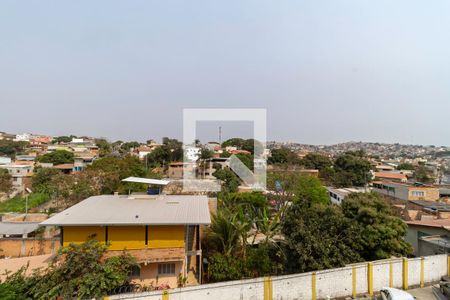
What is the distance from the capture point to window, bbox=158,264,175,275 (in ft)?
26.5

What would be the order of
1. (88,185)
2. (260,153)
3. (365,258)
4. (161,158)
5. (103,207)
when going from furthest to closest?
(260,153) → (161,158) → (88,185) → (365,258) → (103,207)

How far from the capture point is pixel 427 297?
760cm

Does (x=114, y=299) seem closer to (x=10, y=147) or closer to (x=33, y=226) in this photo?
(x=33, y=226)

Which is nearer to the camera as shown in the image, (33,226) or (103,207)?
(103,207)

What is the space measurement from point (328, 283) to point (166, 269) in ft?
17.2

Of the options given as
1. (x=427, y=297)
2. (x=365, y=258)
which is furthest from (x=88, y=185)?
(x=427, y=297)

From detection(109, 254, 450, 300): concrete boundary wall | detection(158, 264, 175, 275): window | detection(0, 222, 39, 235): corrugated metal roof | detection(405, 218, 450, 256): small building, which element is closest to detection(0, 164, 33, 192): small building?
detection(0, 222, 39, 235): corrugated metal roof

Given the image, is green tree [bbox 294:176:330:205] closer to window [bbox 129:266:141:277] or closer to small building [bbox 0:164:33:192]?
window [bbox 129:266:141:277]

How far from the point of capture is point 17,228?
13.5m

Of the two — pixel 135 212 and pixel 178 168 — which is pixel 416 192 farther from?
pixel 178 168

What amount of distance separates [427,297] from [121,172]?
22.9m

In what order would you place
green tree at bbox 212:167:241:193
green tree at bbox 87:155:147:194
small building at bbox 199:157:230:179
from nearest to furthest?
green tree at bbox 87:155:147:194
green tree at bbox 212:167:241:193
small building at bbox 199:157:230:179

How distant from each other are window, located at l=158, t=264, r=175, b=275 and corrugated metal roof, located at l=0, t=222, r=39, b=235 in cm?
924

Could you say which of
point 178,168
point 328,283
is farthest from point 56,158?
point 328,283
